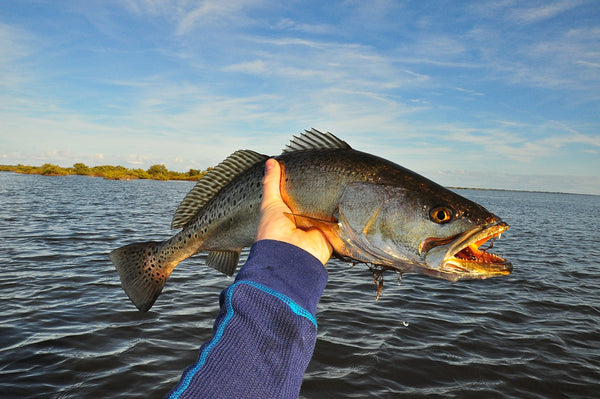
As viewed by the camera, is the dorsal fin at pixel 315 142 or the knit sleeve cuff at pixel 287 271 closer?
the knit sleeve cuff at pixel 287 271

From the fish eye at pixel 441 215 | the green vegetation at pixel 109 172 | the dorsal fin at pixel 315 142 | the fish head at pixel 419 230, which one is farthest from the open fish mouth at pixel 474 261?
the green vegetation at pixel 109 172

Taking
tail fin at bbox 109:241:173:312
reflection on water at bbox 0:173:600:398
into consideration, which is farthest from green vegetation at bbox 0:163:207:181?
tail fin at bbox 109:241:173:312

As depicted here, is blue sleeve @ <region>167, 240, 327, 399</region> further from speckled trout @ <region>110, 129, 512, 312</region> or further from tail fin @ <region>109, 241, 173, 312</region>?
tail fin @ <region>109, 241, 173, 312</region>

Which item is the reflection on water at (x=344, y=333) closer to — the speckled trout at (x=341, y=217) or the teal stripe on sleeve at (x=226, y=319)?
the speckled trout at (x=341, y=217)

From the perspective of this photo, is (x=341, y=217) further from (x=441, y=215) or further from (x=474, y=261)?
(x=474, y=261)

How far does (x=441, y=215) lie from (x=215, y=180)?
6.76ft

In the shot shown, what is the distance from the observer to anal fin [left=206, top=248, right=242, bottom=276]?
139 inches

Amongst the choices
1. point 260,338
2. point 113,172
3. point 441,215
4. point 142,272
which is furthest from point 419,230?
point 113,172

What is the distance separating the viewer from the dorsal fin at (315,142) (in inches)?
121

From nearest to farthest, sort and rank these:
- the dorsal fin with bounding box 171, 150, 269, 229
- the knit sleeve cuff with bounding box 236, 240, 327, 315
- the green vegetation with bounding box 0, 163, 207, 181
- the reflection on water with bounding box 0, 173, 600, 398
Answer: the knit sleeve cuff with bounding box 236, 240, 327, 315 → the dorsal fin with bounding box 171, 150, 269, 229 → the reflection on water with bounding box 0, 173, 600, 398 → the green vegetation with bounding box 0, 163, 207, 181

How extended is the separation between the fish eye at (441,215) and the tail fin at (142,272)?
246cm

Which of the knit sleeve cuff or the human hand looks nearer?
the knit sleeve cuff

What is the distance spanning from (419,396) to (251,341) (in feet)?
16.2

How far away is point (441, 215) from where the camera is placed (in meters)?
2.50
